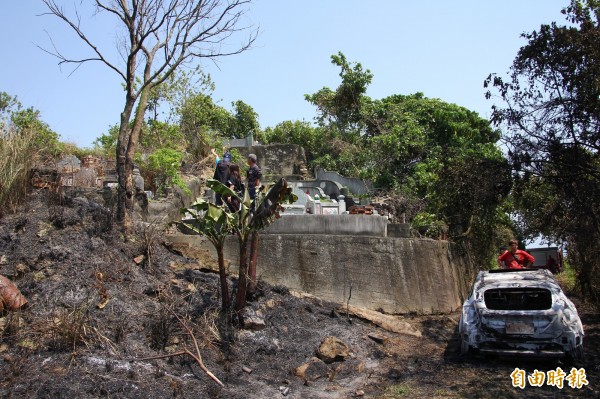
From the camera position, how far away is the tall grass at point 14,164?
9953mm

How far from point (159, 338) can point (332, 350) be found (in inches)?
108

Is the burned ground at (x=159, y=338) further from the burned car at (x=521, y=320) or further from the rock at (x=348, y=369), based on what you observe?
the burned car at (x=521, y=320)

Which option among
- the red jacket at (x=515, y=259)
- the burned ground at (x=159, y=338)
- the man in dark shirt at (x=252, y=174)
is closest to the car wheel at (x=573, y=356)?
the burned ground at (x=159, y=338)

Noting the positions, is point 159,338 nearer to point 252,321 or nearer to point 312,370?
point 252,321

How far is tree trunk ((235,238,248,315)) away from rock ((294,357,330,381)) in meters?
1.39

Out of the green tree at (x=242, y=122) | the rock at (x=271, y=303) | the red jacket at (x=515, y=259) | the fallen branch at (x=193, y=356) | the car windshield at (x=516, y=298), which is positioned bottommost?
the fallen branch at (x=193, y=356)

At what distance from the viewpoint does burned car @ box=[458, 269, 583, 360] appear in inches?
340

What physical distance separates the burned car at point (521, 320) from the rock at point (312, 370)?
7.98 ft

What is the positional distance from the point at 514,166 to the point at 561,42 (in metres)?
2.62

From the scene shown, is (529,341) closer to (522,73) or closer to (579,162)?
(579,162)

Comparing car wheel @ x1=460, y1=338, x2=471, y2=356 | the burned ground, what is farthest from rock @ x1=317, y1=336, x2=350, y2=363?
car wheel @ x1=460, y1=338, x2=471, y2=356

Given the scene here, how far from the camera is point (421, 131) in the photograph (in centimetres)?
2281

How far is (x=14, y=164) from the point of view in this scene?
33.3 feet

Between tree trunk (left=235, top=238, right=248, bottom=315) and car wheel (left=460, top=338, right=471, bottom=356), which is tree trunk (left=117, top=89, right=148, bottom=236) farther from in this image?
car wheel (left=460, top=338, right=471, bottom=356)
